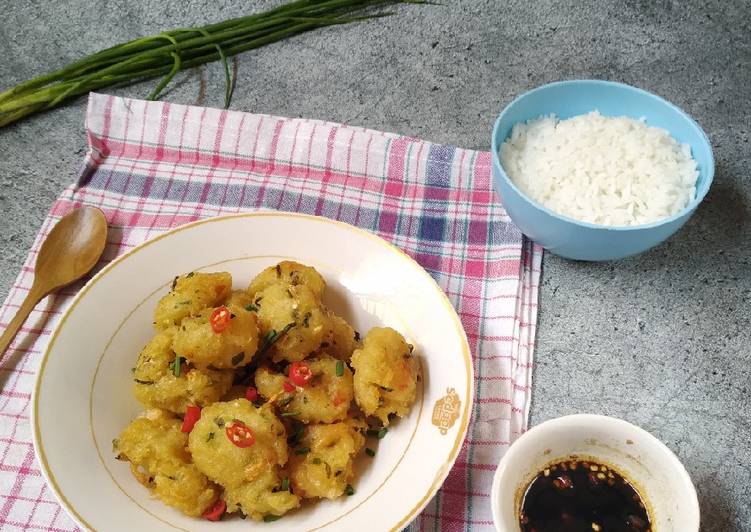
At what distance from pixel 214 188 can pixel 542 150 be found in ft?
3.75

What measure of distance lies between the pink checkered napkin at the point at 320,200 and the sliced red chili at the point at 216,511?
Result: 62 cm

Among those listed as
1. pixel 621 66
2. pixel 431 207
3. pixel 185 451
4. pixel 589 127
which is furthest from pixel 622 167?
pixel 185 451

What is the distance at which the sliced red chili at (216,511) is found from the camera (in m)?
1.60

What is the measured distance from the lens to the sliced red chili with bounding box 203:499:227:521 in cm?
160

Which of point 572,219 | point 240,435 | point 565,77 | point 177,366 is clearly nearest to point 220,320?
point 177,366

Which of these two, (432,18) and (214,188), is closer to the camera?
(214,188)

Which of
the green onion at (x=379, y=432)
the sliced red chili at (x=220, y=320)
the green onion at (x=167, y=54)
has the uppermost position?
the green onion at (x=167, y=54)

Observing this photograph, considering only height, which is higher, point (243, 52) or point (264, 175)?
point (243, 52)

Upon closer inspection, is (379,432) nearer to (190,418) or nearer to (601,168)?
(190,418)

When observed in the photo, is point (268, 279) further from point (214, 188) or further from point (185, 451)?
point (214, 188)

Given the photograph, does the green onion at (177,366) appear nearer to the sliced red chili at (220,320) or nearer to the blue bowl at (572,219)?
the sliced red chili at (220,320)

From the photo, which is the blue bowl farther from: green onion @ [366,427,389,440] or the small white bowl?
green onion @ [366,427,389,440]

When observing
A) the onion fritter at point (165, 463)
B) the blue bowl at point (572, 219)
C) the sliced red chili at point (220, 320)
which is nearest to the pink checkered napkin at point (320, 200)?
the blue bowl at point (572, 219)

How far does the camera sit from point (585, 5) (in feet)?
10.2
